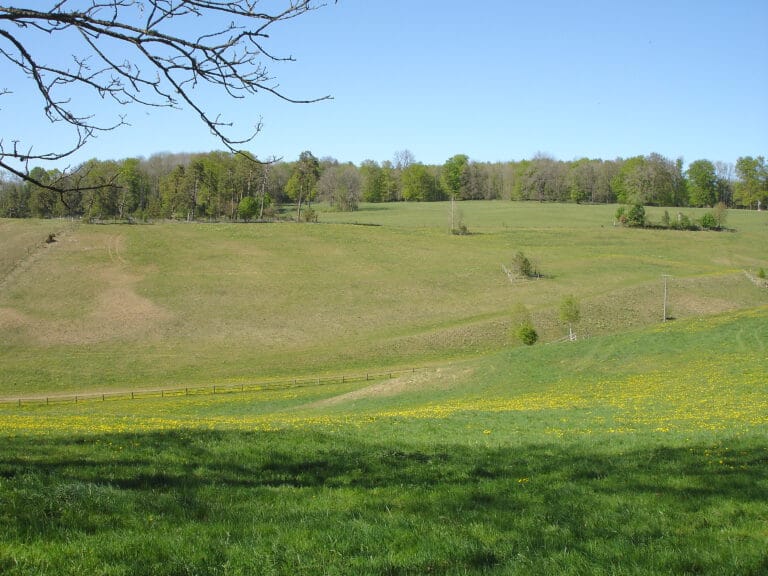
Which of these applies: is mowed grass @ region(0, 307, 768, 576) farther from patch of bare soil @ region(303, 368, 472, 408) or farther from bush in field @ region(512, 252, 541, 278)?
bush in field @ region(512, 252, 541, 278)

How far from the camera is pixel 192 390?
47.1 m

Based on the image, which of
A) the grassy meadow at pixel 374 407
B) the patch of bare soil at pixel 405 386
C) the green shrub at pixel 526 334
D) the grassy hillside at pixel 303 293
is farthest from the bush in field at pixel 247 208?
the patch of bare soil at pixel 405 386

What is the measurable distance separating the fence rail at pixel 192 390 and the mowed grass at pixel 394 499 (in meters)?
31.0

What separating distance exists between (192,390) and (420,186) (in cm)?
14389

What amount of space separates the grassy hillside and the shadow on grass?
1705 inches

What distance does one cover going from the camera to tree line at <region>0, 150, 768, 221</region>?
115750 mm

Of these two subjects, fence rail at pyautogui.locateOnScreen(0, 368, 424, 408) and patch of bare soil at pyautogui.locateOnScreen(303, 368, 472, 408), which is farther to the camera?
fence rail at pyautogui.locateOnScreen(0, 368, 424, 408)

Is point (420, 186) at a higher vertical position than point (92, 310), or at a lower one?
higher

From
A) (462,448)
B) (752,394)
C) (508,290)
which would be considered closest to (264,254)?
(508,290)

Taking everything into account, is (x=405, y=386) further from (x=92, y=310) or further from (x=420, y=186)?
(x=420, y=186)

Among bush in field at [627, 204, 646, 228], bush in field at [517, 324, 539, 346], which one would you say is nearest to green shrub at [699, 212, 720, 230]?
bush in field at [627, 204, 646, 228]

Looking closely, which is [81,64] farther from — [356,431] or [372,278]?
[372,278]

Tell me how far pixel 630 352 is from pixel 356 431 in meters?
26.1

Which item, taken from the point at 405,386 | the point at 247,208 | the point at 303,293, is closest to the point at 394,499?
the point at 405,386
